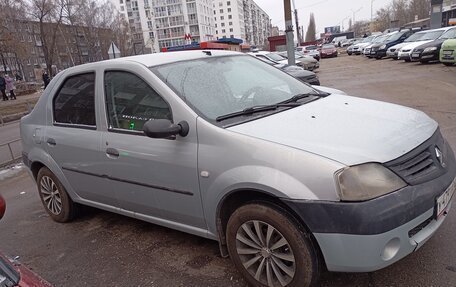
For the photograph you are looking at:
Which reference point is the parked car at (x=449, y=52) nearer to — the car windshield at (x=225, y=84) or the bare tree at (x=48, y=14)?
the car windshield at (x=225, y=84)

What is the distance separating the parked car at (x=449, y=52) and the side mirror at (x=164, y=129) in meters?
15.2

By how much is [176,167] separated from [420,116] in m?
1.97

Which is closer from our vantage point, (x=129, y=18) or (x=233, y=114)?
(x=233, y=114)

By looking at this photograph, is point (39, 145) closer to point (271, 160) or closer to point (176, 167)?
point (176, 167)

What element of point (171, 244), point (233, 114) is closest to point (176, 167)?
point (233, 114)

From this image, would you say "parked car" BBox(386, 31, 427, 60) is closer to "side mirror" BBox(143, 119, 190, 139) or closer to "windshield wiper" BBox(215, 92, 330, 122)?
"windshield wiper" BBox(215, 92, 330, 122)

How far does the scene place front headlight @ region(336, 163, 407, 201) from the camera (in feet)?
7.30

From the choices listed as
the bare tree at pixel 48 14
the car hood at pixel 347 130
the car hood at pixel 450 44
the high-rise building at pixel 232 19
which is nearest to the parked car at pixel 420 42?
the car hood at pixel 450 44

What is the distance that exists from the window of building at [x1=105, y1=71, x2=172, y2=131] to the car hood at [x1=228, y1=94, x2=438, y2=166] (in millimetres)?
769

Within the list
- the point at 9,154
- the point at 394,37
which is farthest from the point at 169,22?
the point at 9,154

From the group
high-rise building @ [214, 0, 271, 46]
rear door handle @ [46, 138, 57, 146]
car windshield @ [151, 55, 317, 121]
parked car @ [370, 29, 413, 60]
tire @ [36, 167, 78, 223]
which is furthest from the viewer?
high-rise building @ [214, 0, 271, 46]

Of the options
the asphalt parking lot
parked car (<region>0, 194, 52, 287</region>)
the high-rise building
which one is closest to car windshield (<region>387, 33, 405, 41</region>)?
the asphalt parking lot

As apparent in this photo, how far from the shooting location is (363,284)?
2.70 metres

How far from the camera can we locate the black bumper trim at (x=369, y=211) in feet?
7.18
